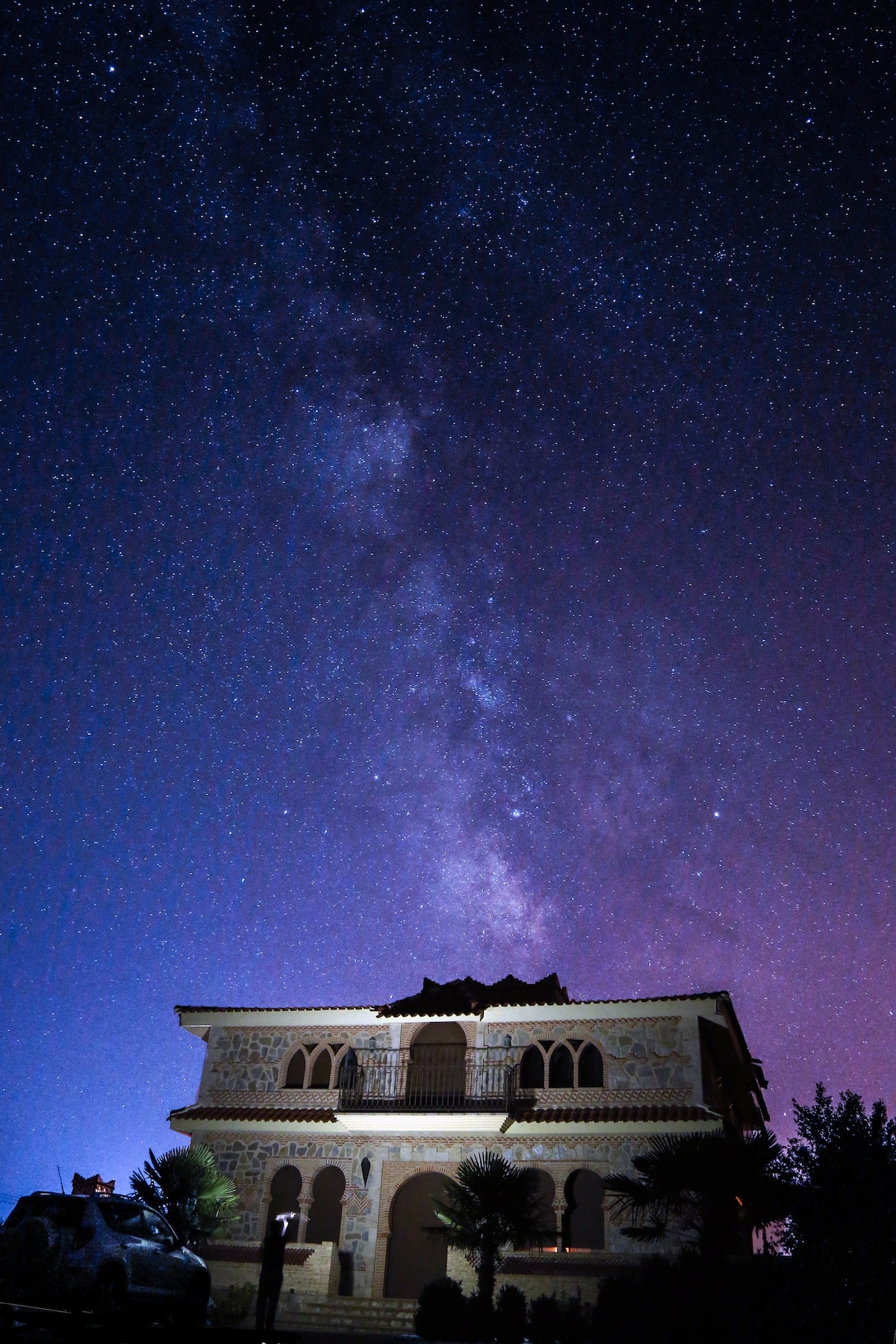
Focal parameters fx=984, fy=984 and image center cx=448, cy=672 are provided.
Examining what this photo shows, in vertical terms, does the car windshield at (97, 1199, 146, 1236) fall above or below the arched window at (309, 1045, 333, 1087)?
below

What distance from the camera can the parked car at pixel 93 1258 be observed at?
1238 centimetres

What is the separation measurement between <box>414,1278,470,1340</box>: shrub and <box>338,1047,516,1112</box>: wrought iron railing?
4613 millimetres

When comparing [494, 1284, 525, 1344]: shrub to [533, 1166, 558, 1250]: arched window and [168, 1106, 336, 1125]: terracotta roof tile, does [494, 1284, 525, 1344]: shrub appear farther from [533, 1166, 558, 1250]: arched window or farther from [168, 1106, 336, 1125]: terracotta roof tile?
[168, 1106, 336, 1125]: terracotta roof tile

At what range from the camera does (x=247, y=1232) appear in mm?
23094

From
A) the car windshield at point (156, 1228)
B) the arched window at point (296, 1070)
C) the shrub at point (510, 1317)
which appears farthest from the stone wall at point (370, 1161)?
the car windshield at point (156, 1228)

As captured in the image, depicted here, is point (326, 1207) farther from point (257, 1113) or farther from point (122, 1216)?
point (122, 1216)

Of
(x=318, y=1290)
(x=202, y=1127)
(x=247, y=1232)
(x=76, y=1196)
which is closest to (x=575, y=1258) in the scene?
(x=318, y=1290)

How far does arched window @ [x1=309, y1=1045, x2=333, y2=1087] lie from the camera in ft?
83.2

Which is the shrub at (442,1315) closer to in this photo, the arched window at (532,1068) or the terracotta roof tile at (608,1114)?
the terracotta roof tile at (608,1114)

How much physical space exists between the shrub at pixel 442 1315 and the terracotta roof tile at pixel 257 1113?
5962mm

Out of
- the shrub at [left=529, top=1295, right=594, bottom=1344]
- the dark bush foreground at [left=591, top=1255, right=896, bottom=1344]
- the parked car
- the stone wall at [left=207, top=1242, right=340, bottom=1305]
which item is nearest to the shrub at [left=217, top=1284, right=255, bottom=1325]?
the stone wall at [left=207, top=1242, right=340, bottom=1305]

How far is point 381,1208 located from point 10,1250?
40.0 ft

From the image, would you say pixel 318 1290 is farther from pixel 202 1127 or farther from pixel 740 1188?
pixel 740 1188

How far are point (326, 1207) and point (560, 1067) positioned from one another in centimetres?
649
